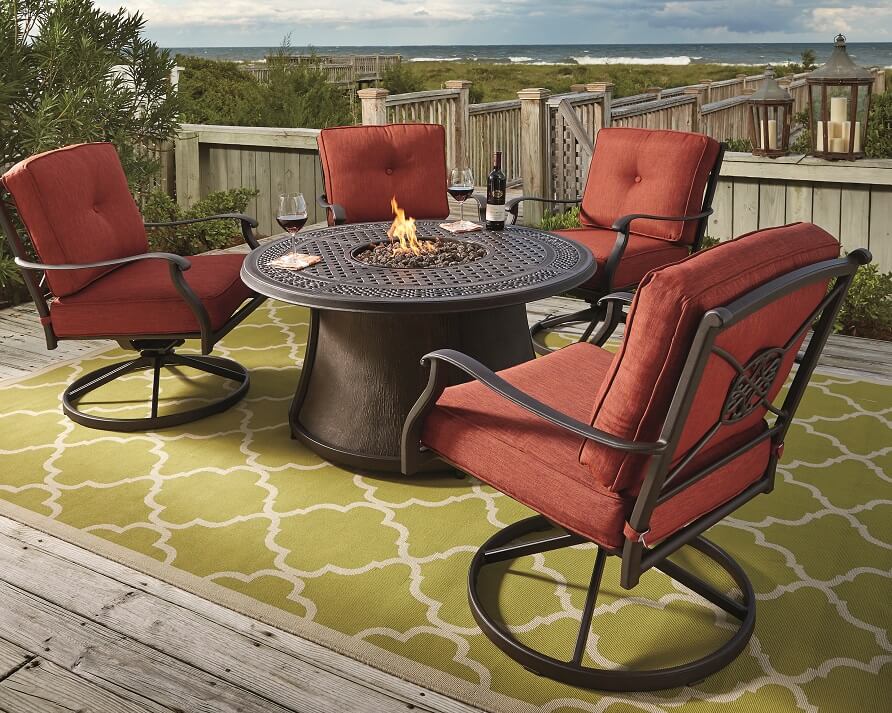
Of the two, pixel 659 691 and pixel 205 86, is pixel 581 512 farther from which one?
pixel 205 86

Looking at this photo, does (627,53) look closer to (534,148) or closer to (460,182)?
(534,148)

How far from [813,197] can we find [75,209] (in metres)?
3.76

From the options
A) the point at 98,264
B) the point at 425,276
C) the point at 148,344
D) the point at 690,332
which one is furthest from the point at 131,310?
the point at 690,332

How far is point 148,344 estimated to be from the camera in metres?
3.69

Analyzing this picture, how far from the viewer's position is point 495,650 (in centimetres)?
222

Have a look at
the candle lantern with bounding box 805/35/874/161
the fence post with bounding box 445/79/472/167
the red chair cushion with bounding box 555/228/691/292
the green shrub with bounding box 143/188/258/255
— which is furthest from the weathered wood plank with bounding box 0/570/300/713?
the fence post with bounding box 445/79/472/167

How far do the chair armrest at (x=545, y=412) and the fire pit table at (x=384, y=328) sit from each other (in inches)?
25.8

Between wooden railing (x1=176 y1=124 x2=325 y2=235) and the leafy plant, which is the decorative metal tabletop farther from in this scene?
wooden railing (x1=176 y1=124 x2=325 y2=235)

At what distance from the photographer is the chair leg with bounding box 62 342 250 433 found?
3.53 meters

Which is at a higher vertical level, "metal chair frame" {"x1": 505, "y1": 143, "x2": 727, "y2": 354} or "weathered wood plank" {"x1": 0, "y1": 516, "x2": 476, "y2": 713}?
"metal chair frame" {"x1": 505, "y1": 143, "x2": 727, "y2": 354}

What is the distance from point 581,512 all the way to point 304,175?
5.29 meters

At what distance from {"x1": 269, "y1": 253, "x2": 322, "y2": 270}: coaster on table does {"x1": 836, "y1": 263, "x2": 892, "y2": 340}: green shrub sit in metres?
2.77

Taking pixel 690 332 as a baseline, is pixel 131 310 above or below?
below

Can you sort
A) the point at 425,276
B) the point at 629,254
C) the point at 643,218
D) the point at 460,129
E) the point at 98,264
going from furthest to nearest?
the point at 460,129 → the point at 643,218 → the point at 629,254 → the point at 98,264 → the point at 425,276
